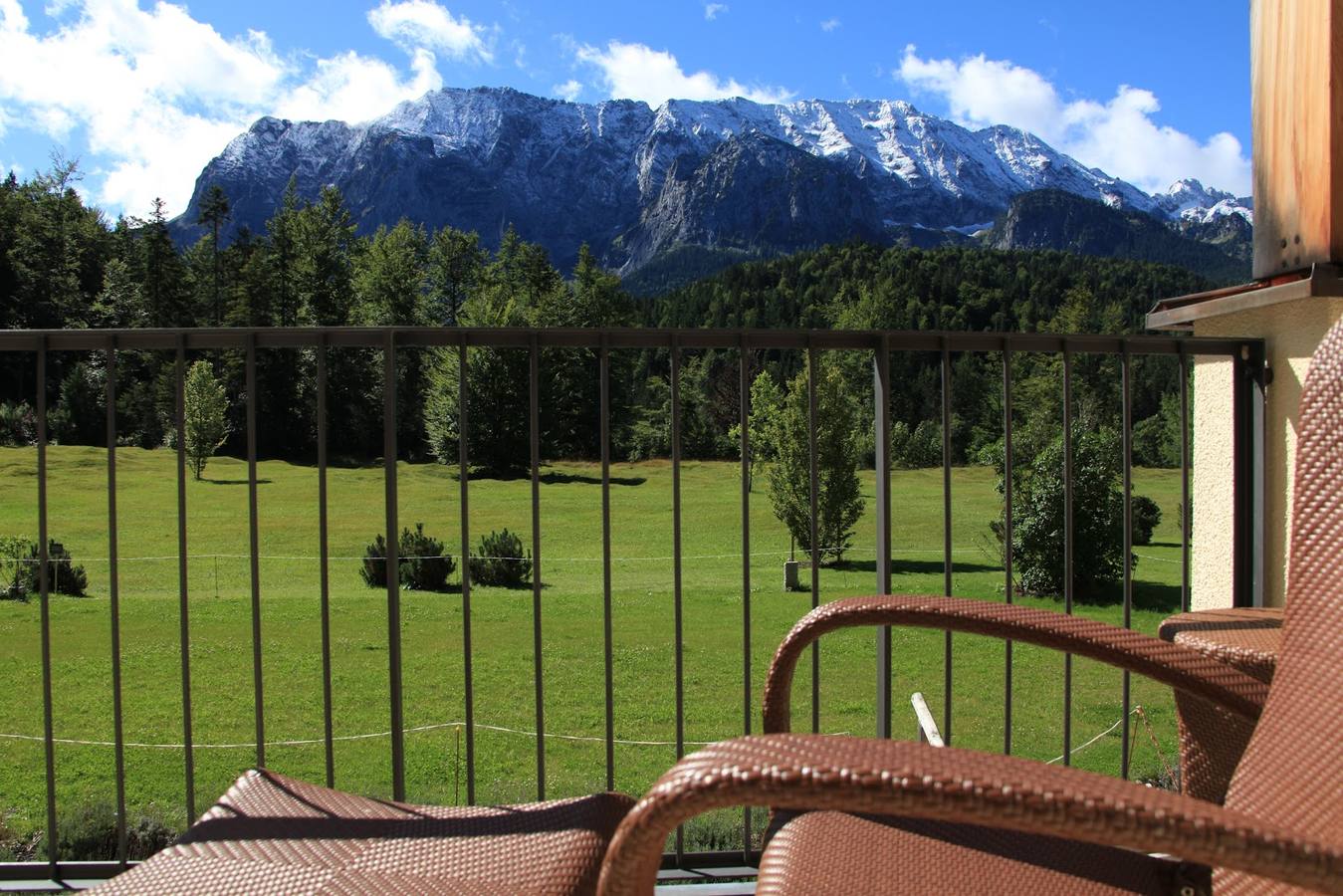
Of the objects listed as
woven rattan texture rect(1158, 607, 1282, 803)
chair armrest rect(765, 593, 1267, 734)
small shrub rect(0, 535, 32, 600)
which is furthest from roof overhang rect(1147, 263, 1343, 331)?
small shrub rect(0, 535, 32, 600)

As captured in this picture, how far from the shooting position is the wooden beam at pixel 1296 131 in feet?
6.50

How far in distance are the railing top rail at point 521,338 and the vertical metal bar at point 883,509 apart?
2.1 inches

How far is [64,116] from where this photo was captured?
94.1 meters

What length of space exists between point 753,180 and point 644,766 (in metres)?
140

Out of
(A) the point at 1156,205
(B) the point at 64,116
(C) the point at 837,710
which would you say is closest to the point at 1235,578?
(C) the point at 837,710

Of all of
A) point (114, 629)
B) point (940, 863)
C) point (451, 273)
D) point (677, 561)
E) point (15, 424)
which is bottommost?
point (940, 863)

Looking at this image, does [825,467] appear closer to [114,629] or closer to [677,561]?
[677,561]

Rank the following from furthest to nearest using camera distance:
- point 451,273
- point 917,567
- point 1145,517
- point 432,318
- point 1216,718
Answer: point 451,273, point 432,318, point 917,567, point 1145,517, point 1216,718

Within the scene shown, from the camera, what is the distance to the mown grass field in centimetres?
819

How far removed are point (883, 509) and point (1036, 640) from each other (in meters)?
0.84

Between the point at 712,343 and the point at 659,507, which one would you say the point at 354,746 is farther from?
the point at 659,507

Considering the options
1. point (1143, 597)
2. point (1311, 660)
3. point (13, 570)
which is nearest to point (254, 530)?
point (1311, 660)

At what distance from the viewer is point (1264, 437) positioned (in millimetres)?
2098

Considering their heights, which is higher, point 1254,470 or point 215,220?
point 215,220
